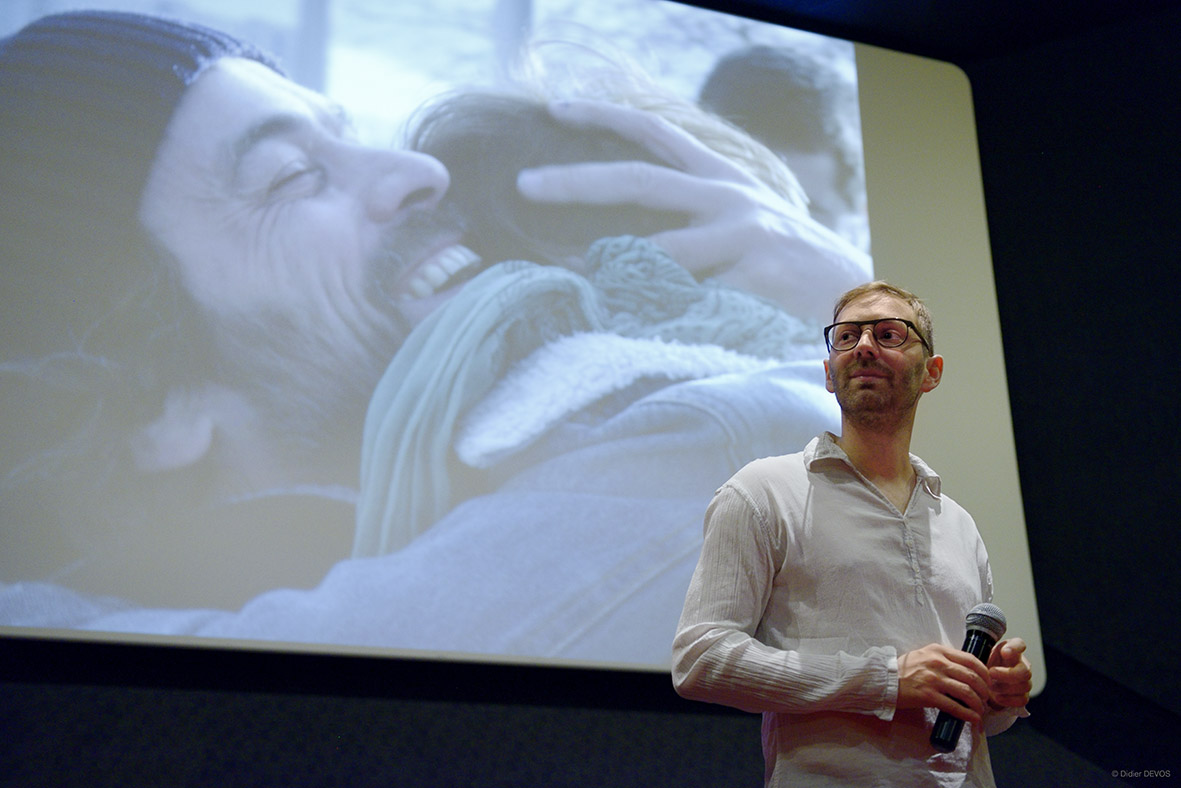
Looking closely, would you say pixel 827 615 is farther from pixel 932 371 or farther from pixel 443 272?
pixel 443 272

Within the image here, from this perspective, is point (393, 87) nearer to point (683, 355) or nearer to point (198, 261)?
point (198, 261)

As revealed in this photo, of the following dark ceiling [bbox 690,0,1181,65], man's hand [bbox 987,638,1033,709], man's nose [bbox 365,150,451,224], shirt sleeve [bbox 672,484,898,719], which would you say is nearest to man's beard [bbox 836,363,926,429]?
shirt sleeve [bbox 672,484,898,719]

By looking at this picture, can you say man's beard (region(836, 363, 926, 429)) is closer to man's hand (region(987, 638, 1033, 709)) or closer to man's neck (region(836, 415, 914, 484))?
man's neck (region(836, 415, 914, 484))

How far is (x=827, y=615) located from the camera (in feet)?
4.06

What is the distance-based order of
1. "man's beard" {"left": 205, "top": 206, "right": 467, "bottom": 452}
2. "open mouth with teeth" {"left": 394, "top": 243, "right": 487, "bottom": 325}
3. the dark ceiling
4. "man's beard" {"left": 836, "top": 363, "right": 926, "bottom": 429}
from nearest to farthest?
1. "man's beard" {"left": 836, "top": 363, "right": 926, "bottom": 429}
2. "man's beard" {"left": 205, "top": 206, "right": 467, "bottom": 452}
3. "open mouth with teeth" {"left": 394, "top": 243, "right": 487, "bottom": 325}
4. the dark ceiling

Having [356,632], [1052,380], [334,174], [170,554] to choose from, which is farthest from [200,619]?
[1052,380]

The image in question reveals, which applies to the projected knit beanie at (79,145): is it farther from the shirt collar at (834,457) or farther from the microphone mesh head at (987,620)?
the microphone mesh head at (987,620)

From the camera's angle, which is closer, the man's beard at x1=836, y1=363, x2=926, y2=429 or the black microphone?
the black microphone

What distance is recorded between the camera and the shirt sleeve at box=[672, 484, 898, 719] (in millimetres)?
1139

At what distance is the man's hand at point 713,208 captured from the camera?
288 centimetres

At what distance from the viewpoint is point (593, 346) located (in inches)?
106

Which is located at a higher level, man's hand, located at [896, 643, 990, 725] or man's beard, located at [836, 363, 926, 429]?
man's beard, located at [836, 363, 926, 429]

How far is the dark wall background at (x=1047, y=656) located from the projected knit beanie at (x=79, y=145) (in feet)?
3.12

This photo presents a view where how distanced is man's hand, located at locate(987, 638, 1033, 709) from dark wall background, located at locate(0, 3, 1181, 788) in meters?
1.61
